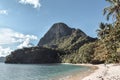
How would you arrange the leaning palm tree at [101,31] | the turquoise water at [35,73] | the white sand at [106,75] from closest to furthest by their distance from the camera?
the white sand at [106,75], the turquoise water at [35,73], the leaning palm tree at [101,31]

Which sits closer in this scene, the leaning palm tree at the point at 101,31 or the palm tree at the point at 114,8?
the palm tree at the point at 114,8

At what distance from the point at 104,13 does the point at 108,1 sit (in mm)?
3085

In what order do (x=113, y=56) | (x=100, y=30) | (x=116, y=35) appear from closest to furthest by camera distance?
(x=116, y=35)
(x=113, y=56)
(x=100, y=30)

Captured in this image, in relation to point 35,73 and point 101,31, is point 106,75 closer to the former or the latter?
point 35,73

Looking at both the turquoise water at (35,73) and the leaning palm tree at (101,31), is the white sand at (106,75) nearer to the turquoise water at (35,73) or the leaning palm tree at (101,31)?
the turquoise water at (35,73)

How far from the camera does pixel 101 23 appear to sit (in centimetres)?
9338

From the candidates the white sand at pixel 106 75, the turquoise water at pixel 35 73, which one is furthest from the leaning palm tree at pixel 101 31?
the white sand at pixel 106 75

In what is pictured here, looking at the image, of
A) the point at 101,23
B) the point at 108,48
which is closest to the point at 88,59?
the point at 101,23

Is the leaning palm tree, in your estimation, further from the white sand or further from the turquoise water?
the white sand

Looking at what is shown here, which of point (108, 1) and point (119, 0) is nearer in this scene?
point (119, 0)

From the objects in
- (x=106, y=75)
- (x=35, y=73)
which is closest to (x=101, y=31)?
(x=35, y=73)

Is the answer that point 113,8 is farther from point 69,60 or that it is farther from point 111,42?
point 69,60

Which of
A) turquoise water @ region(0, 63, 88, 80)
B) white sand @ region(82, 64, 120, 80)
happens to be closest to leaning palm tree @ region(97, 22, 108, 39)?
turquoise water @ region(0, 63, 88, 80)

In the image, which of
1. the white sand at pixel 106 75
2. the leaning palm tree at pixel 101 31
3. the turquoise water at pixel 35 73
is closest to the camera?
the white sand at pixel 106 75
